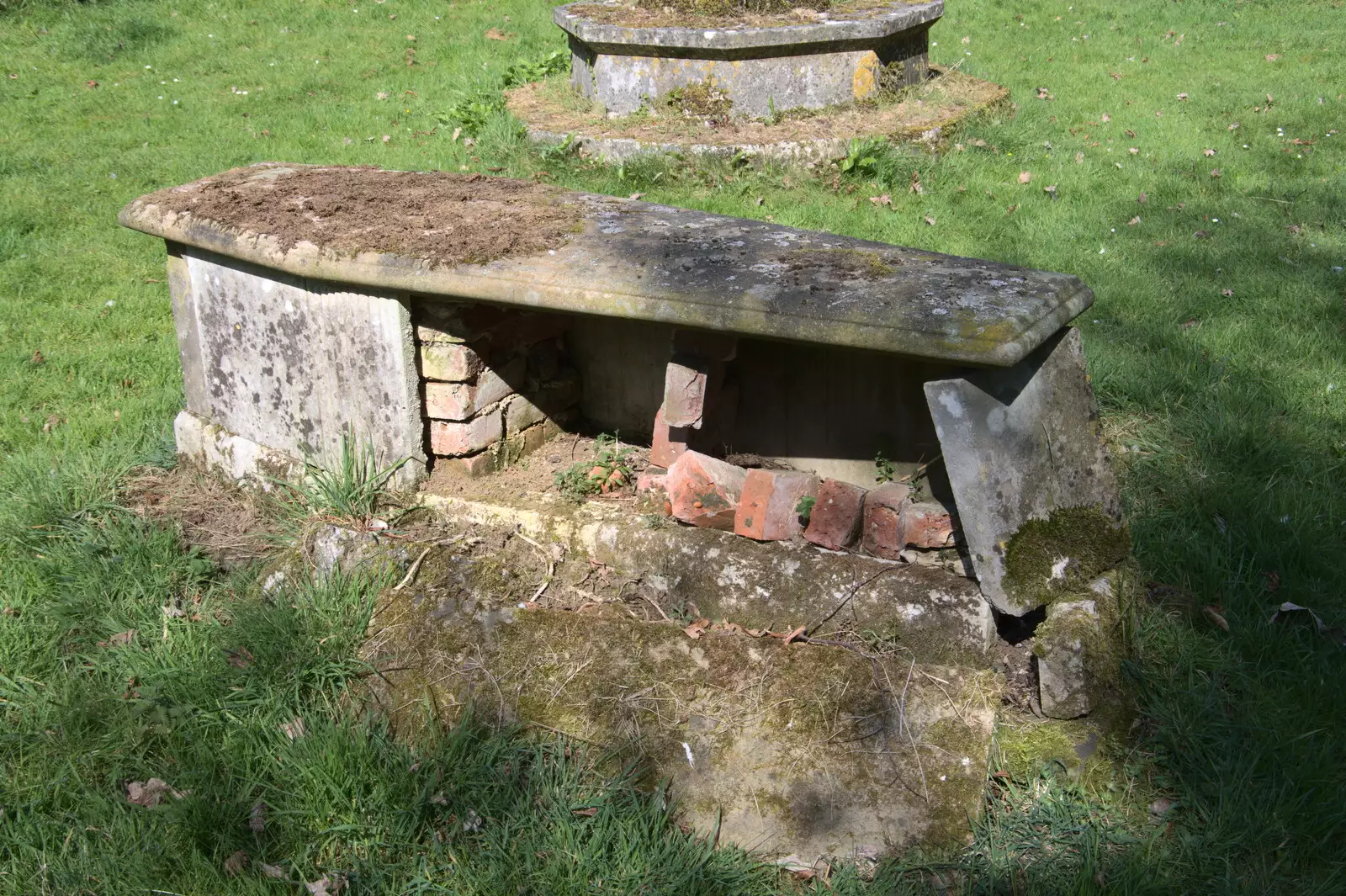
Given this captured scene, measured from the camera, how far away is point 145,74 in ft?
30.5

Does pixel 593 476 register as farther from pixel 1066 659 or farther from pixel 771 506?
pixel 1066 659

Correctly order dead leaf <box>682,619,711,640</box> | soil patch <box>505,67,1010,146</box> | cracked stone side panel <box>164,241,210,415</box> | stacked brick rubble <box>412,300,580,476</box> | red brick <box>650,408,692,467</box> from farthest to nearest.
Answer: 1. soil patch <box>505,67,1010,146</box>
2. cracked stone side panel <box>164,241,210,415</box>
3. red brick <box>650,408,692,467</box>
4. stacked brick rubble <box>412,300,580,476</box>
5. dead leaf <box>682,619,711,640</box>

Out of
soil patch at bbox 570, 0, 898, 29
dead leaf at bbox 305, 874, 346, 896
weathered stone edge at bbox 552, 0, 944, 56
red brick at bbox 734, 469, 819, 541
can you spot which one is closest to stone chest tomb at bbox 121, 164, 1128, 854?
red brick at bbox 734, 469, 819, 541

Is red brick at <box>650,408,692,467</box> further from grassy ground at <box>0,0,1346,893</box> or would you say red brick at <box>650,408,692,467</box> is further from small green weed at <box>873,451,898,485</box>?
grassy ground at <box>0,0,1346,893</box>

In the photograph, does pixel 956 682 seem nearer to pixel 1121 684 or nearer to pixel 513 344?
pixel 1121 684

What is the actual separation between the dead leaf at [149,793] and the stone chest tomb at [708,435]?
2.14 feet

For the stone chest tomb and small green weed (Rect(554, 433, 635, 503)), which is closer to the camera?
the stone chest tomb

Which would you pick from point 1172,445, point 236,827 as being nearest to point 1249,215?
point 1172,445

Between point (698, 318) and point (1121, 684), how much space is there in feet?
4.62

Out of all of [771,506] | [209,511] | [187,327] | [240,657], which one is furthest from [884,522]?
[187,327]

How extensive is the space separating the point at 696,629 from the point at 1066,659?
93 centimetres

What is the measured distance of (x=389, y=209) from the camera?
3.71m

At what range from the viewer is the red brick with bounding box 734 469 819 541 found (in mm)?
3256

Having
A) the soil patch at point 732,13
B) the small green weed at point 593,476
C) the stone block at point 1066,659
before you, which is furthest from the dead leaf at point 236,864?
the soil patch at point 732,13
